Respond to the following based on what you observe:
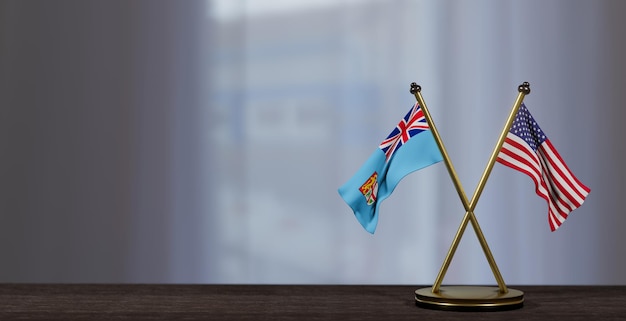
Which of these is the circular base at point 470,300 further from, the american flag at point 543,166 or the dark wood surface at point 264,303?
the american flag at point 543,166

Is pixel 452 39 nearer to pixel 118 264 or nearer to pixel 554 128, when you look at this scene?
pixel 554 128

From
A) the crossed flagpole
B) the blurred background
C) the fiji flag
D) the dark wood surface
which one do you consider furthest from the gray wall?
the crossed flagpole

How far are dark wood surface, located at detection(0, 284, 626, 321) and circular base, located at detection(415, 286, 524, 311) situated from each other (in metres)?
0.02

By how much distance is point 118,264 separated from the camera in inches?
152

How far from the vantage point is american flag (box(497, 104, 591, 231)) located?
1.86m

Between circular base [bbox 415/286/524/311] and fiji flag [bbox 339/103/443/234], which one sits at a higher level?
fiji flag [bbox 339/103/443/234]

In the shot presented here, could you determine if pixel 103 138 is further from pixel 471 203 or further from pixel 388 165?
pixel 471 203

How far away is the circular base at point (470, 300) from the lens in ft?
5.62

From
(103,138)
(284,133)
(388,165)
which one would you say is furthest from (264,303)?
(103,138)

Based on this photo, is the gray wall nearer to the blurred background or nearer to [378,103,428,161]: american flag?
the blurred background

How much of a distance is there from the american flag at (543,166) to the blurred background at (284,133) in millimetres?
1816

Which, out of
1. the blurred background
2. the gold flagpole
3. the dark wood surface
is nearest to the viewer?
the dark wood surface

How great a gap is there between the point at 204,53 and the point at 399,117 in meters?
0.89

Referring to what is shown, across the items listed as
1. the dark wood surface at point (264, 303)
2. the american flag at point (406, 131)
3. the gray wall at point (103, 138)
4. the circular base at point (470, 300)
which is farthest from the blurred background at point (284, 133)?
the circular base at point (470, 300)
